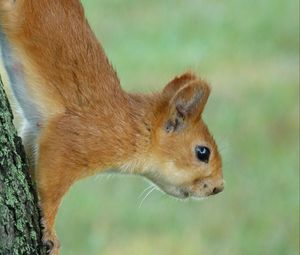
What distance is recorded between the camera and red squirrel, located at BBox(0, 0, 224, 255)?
212 inches

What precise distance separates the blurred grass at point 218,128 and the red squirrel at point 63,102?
0.93 m

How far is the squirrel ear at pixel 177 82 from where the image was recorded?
241 inches

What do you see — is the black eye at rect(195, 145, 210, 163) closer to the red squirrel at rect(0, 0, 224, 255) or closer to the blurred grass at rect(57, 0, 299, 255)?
the red squirrel at rect(0, 0, 224, 255)

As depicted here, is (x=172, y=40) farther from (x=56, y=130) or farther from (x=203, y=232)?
(x=56, y=130)

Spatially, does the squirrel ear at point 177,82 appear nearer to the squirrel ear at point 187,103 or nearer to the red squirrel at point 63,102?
the squirrel ear at point 187,103

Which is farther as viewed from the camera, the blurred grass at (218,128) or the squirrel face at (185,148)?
the blurred grass at (218,128)

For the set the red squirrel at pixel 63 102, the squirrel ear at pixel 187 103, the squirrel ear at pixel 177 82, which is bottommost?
the red squirrel at pixel 63 102

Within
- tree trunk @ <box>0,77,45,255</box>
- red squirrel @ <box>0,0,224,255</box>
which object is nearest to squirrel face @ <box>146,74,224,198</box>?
red squirrel @ <box>0,0,224,255</box>

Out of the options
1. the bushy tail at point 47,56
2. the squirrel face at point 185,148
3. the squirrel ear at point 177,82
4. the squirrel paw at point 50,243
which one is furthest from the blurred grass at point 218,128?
the squirrel paw at point 50,243

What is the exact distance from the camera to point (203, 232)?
892cm

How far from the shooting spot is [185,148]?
20.5ft

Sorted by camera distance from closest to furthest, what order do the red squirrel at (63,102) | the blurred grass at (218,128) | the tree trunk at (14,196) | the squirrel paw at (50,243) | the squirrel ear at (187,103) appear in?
the tree trunk at (14,196) < the squirrel paw at (50,243) < the red squirrel at (63,102) < the squirrel ear at (187,103) < the blurred grass at (218,128)

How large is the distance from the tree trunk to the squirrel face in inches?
43.8

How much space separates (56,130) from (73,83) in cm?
23
